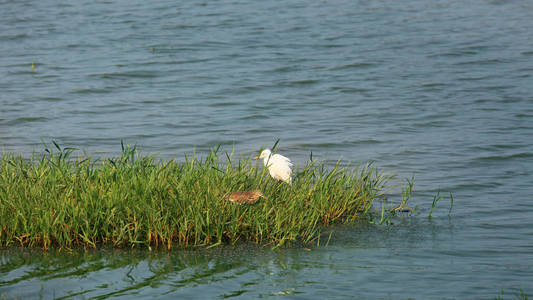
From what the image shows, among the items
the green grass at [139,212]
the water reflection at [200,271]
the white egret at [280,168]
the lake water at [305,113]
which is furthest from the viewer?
the white egret at [280,168]

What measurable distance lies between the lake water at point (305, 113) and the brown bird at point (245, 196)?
0.40 m

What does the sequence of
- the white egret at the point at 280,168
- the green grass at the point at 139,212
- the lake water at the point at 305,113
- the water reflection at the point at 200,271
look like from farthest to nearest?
the white egret at the point at 280,168 → the green grass at the point at 139,212 → the lake water at the point at 305,113 → the water reflection at the point at 200,271

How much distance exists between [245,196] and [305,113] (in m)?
6.86

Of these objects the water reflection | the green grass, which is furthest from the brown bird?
the water reflection

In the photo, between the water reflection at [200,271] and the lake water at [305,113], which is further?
the lake water at [305,113]

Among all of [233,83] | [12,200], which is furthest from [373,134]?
[12,200]

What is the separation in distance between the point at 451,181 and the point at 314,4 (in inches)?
628

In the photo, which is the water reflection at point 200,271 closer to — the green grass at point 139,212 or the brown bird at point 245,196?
the green grass at point 139,212

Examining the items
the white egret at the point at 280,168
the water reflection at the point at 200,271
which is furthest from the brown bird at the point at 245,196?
the white egret at the point at 280,168

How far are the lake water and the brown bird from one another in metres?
0.40

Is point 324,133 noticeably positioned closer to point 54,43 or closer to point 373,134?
point 373,134

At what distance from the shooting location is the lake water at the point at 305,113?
19.0 ft

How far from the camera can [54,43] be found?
1986cm

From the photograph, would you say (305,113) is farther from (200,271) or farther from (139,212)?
(200,271)
